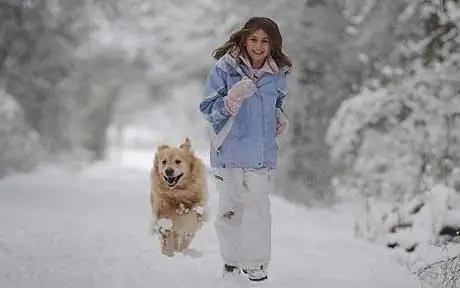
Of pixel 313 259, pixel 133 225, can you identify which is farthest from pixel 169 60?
pixel 313 259

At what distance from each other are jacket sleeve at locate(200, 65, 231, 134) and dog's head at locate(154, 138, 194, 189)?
1.01m

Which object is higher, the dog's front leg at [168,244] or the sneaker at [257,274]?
the dog's front leg at [168,244]

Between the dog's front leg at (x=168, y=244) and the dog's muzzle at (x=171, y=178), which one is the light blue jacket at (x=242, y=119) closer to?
the dog's muzzle at (x=171, y=178)

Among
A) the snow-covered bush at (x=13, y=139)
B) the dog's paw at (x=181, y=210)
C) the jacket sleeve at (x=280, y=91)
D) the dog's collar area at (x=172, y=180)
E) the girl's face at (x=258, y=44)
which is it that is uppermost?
the snow-covered bush at (x=13, y=139)

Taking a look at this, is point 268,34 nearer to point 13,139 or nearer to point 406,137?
point 406,137

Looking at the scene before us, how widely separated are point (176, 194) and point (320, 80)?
1043 centimetres

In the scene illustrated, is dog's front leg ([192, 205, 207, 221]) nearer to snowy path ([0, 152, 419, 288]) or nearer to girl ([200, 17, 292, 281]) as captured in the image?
snowy path ([0, 152, 419, 288])

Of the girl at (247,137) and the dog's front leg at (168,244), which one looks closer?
the girl at (247,137)

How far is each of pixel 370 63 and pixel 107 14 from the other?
514 centimetres

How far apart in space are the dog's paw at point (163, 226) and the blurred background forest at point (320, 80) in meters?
2.31

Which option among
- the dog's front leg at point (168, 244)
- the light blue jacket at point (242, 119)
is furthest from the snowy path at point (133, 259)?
the light blue jacket at point (242, 119)

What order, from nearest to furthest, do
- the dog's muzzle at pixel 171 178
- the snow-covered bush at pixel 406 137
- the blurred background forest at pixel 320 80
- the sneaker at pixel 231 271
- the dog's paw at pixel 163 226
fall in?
the sneaker at pixel 231 271, the dog's muzzle at pixel 171 178, the dog's paw at pixel 163 226, the snow-covered bush at pixel 406 137, the blurred background forest at pixel 320 80

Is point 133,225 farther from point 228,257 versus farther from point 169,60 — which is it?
point 169,60

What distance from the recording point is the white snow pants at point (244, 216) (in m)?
4.48
